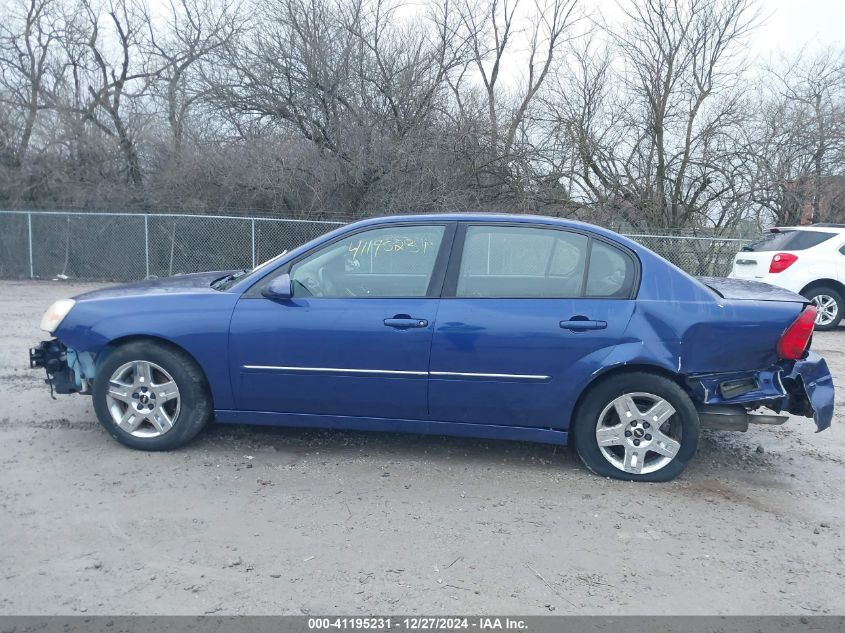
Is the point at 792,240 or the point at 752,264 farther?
the point at 752,264

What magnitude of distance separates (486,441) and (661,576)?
6.51 ft

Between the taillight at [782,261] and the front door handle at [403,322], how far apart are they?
856cm

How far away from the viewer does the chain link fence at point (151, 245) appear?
15086 mm

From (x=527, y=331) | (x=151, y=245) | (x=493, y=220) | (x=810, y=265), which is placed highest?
(x=151, y=245)

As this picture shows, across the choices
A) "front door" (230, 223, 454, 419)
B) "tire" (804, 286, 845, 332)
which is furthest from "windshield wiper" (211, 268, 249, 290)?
"tire" (804, 286, 845, 332)

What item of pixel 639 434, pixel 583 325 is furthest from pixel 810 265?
pixel 583 325

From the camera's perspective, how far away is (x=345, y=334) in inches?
Answer: 178

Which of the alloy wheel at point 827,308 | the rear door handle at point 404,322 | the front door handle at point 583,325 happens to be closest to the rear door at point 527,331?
the front door handle at point 583,325

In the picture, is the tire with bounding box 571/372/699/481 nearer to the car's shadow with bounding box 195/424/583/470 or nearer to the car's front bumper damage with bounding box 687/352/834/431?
the car's front bumper damage with bounding box 687/352/834/431

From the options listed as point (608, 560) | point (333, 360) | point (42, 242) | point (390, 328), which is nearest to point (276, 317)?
point (333, 360)

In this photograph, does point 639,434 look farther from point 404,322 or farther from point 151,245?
point 151,245

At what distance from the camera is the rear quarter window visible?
36.1 feet

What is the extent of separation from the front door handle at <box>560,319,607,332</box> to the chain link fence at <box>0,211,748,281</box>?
11.0m
